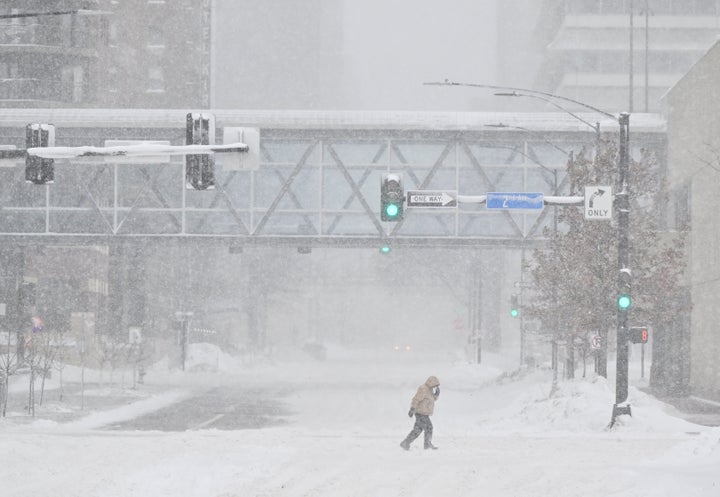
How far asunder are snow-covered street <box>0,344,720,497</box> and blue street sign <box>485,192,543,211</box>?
17.6 feet

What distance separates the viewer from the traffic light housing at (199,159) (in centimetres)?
2150

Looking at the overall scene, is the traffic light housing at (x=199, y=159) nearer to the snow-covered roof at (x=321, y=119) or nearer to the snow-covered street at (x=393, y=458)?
the snow-covered street at (x=393, y=458)

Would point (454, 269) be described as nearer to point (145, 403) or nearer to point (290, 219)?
point (290, 219)

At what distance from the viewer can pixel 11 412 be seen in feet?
126

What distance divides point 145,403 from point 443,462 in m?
27.2

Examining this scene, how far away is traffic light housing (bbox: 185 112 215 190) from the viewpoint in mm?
21500

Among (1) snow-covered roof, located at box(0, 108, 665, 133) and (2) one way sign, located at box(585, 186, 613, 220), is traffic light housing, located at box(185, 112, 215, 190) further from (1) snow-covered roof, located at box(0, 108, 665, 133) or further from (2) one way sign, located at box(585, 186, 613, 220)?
(1) snow-covered roof, located at box(0, 108, 665, 133)

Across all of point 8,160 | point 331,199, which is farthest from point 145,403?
point 331,199

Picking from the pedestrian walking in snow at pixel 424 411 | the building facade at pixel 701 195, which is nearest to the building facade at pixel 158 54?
the building facade at pixel 701 195

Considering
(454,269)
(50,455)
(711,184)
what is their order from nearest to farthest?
(50,455) → (711,184) → (454,269)

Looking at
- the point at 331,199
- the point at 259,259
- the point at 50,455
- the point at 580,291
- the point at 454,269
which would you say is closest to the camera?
the point at 50,455

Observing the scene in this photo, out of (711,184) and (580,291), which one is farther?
(711,184)

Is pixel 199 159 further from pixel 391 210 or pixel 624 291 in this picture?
pixel 624 291

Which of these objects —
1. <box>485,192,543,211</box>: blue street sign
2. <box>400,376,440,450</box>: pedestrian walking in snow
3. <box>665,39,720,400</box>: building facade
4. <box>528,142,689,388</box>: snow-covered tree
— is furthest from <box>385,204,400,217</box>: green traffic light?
<box>665,39,720,400</box>: building facade
